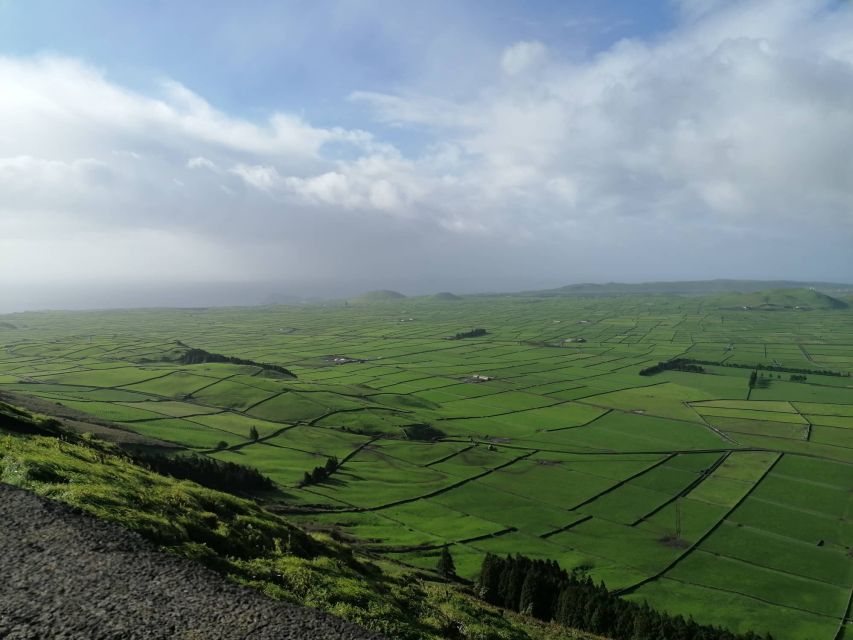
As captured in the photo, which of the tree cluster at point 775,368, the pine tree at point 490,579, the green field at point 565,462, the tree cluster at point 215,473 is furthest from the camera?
the tree cluster at point 775,368

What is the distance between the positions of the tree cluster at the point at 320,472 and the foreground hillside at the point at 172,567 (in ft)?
153

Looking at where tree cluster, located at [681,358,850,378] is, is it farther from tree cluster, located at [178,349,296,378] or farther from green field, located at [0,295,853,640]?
tree cluster, located at [178,349,296,378]

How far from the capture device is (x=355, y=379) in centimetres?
15762

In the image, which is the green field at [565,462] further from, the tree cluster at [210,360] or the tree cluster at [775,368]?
the tree cluster at [210,360]

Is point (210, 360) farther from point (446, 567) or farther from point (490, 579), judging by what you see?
point (490, 579)

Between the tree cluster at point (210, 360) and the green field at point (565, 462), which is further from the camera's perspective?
the tree cluster at point (210, 360)

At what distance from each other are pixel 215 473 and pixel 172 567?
54.0m

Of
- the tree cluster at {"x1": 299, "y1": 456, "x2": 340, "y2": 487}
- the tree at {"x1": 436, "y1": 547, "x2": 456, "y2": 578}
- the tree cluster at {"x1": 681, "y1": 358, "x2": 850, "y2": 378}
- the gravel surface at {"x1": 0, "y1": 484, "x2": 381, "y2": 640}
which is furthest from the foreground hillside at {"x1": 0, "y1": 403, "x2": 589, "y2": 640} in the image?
the tree cluster at {"x1": 681, "y1": 358, "x2": 850, "y2": 378}

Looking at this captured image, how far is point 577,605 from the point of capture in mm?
43812

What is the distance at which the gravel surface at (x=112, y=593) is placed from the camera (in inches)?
553

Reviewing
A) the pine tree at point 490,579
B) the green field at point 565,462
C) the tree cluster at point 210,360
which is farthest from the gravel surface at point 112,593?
the tree cluster at point 210,360

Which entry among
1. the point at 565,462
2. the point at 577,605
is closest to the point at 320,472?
the point at 565,462

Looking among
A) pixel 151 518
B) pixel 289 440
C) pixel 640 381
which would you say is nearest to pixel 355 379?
pixel 289 440

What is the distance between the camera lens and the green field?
55.8 m
